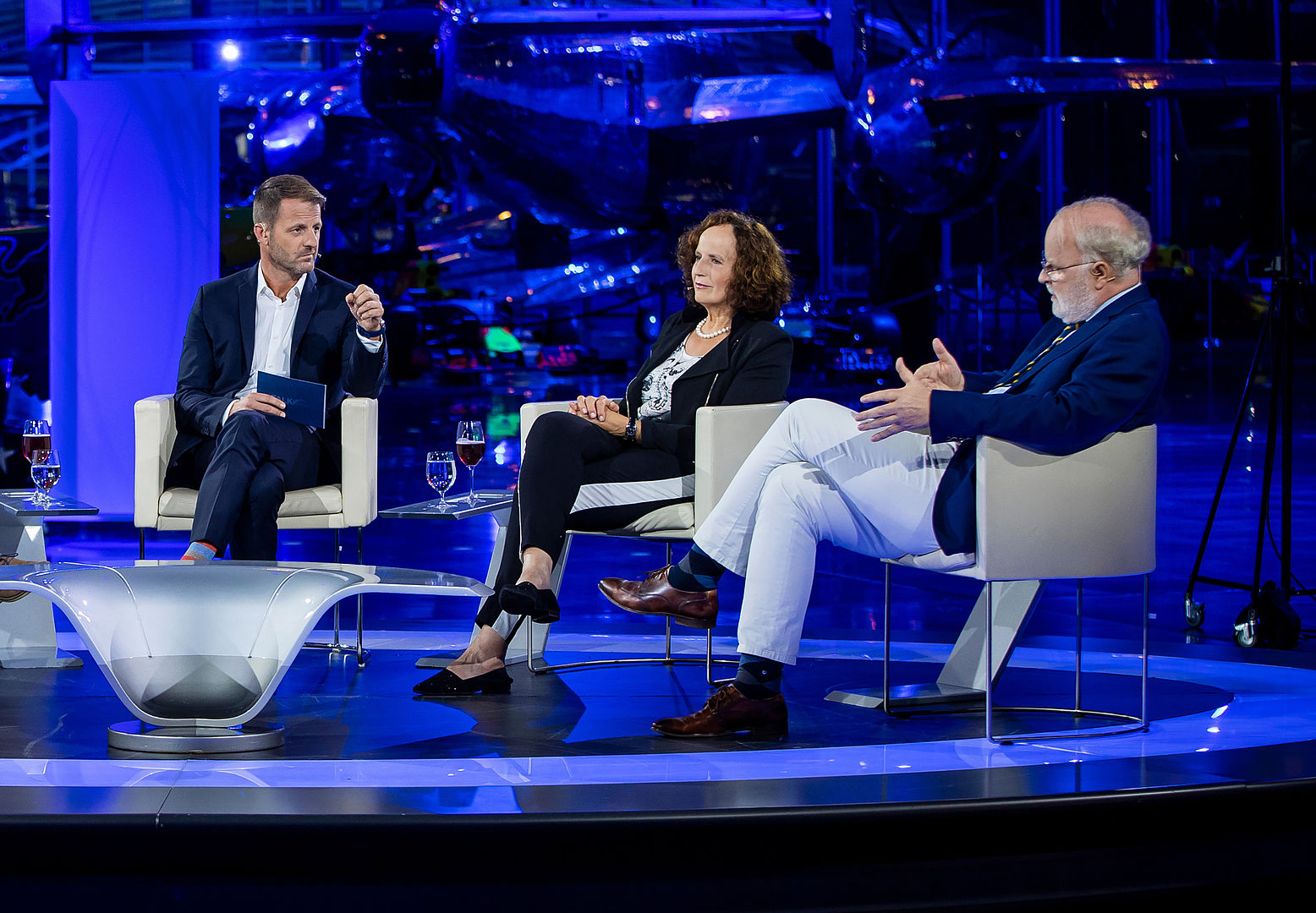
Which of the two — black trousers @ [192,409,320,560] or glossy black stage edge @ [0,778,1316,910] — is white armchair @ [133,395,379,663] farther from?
glossy black stage edge @ [0,778,1316,910]

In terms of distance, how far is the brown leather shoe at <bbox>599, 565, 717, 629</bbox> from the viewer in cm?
249

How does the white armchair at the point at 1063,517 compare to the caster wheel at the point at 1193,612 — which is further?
the caster wheel at the point at 1193,612

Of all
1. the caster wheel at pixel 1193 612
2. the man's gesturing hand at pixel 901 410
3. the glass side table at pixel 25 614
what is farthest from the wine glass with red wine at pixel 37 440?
the caster wheel at pixel 1193 612

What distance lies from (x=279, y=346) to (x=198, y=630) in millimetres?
1310

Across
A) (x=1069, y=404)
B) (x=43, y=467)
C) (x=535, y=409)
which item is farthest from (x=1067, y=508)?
(x=43, y=467)

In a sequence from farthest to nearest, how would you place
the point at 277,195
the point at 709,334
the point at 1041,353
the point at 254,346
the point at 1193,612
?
the point at 1193,612
the point at 254,346
the point at 277,195
the point at 709,334
the point at 1041,353

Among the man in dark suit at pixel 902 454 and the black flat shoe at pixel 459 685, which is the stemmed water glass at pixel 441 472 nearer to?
the black flat shoe at pixel 459 685

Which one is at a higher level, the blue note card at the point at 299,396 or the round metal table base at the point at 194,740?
the blue note card at the point at 299,396

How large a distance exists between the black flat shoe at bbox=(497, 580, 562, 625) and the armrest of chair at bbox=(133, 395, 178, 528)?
3.64 ft

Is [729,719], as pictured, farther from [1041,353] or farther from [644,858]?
[1041,353]

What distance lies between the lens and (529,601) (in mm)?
2496

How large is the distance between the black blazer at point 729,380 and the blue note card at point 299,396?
0.74m

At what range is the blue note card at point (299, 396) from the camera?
10.1ft

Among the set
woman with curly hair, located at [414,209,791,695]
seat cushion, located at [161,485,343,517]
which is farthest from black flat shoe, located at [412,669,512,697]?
seat cushion, located at [161,485,343,517]
